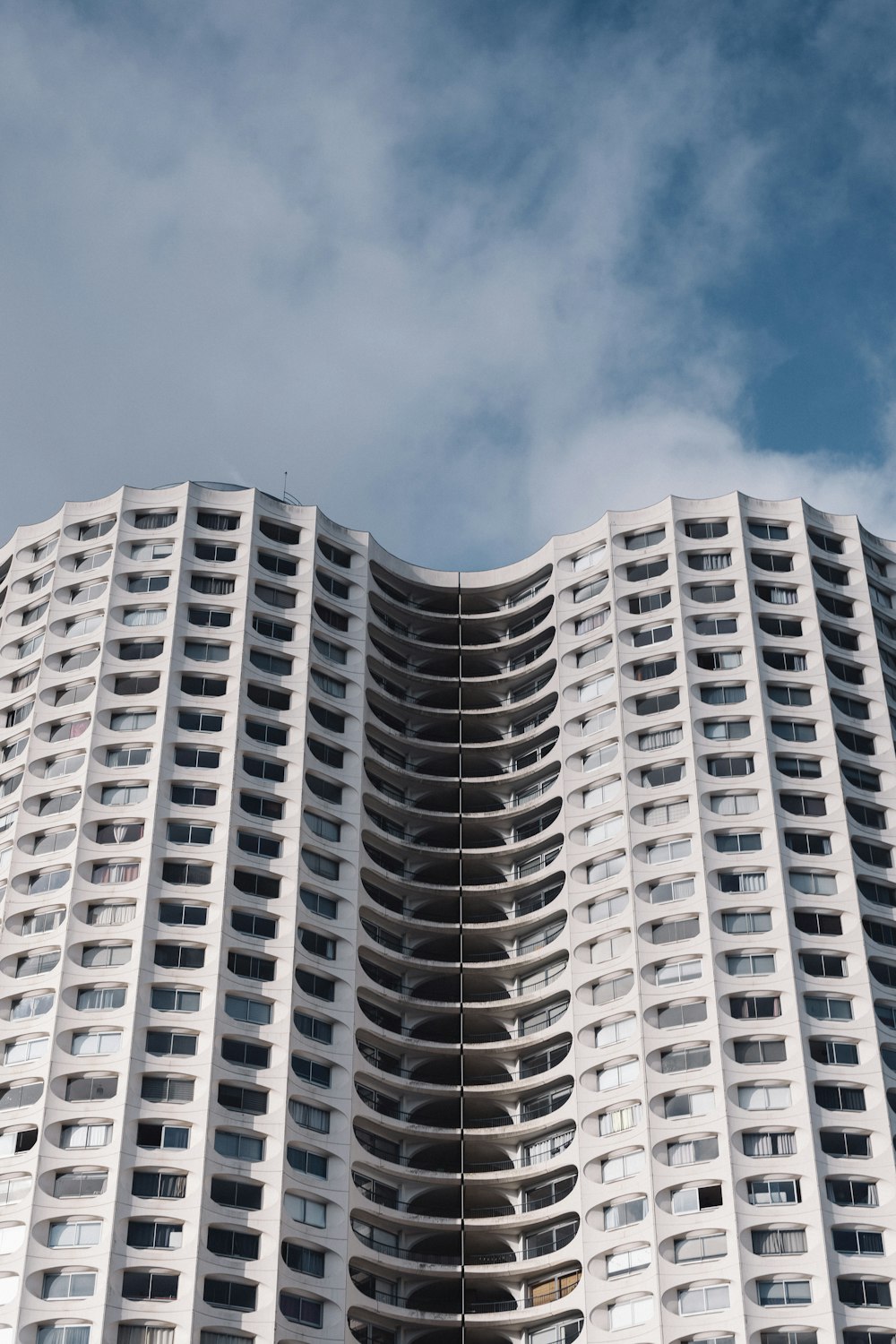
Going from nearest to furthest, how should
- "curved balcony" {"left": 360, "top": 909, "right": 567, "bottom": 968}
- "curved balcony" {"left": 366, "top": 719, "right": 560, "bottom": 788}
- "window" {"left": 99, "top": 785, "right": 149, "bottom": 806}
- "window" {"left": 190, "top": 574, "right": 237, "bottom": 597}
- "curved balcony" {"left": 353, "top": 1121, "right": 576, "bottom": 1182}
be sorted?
"curved balcony" {"left": 353, "top": 1121, "right": 576, "bottom": 1182} → "window" {"left": 99, "top": 785, "right": 149, "bottom": 806} → "curved balcony" {"left": 360, "top": 909, "right": 567, "bottom": 968} → "window" {"left": 190, "top": 574, "right": 237, "bottom": 597} → "curved balcony" {"left": 366, "top": 719, "right": 560, "bottom": 788}

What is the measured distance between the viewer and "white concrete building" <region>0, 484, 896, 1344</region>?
84.5m

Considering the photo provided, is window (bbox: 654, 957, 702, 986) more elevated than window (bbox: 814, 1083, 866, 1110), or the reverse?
window (bbox: 654, 957, 702, 986)

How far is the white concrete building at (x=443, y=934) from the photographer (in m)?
84.5

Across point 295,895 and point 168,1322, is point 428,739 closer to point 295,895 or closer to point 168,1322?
point 295,895

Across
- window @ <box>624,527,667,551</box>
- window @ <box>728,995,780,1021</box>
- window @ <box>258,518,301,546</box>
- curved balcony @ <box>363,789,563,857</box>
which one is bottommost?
window @ <box>728,995,780,1021</box>

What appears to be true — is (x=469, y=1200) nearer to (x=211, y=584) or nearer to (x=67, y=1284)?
(x=67, y=1284)

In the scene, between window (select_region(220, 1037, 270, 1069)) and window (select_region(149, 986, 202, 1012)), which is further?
window (select_region(149, 986, 202, 1012))

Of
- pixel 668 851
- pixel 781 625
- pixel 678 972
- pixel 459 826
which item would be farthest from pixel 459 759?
pixel 678 972

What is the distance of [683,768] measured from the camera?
101062 mm

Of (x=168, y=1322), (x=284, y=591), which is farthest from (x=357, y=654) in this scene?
(x=168, y=1322)

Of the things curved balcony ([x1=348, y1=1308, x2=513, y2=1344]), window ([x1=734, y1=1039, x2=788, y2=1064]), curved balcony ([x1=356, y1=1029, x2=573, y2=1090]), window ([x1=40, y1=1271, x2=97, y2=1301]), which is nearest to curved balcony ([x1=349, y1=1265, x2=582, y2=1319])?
curved balcony ([x1=348, y1=1308, x2=513, y2=1344])

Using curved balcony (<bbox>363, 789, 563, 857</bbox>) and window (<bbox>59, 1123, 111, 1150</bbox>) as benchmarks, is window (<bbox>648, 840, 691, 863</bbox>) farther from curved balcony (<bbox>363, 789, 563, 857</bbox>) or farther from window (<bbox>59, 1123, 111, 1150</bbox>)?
window (<bbox>59, 1123, 111, 1150</bbox>)

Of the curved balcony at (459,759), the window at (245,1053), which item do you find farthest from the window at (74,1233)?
the curved balcony at (459,759)

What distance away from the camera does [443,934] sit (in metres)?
104
